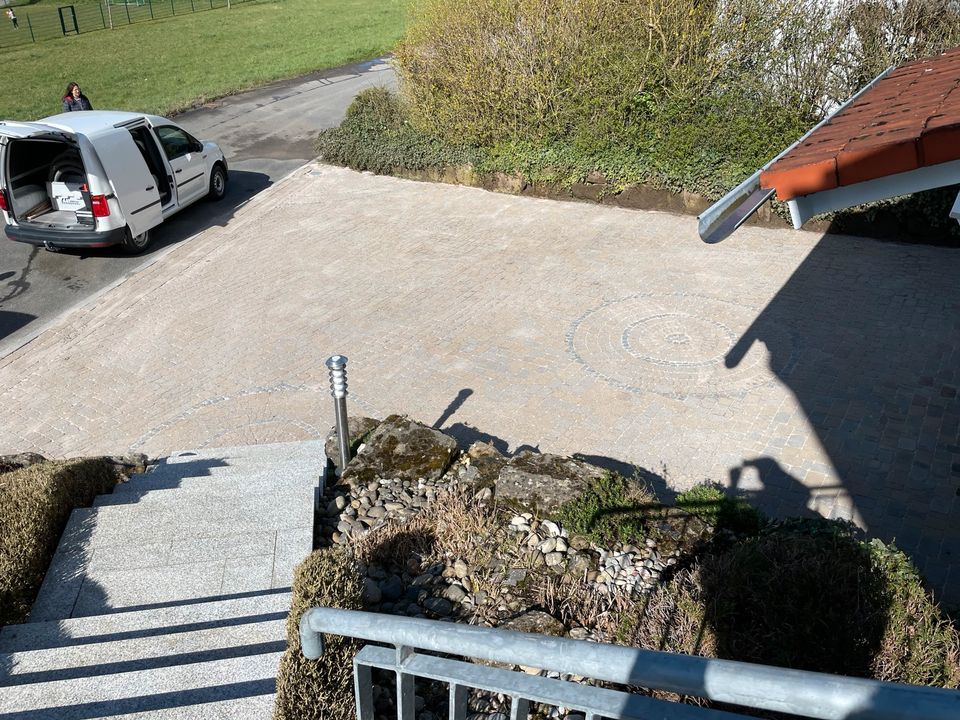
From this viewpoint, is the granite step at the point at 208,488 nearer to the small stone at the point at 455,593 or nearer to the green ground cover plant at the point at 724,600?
the green ground cover plant at the point at 724,600

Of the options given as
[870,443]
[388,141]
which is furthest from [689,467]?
[388,141]

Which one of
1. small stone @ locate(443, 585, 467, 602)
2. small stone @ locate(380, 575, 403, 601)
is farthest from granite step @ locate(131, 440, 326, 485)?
small stone @ locate(443, 585, 467, 602)

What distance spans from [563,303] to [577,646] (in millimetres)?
8464

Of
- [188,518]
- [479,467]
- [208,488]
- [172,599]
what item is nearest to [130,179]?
[208,488]

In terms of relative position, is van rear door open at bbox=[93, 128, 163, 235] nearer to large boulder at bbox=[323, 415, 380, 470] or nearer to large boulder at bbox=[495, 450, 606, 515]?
large boulder at bbox=[323, 415, 380, 470]

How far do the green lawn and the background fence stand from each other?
1138 millimetres

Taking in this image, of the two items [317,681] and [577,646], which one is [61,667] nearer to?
[317,681]

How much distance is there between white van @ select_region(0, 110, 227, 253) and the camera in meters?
11.2

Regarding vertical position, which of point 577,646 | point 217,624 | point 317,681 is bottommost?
point 217,624

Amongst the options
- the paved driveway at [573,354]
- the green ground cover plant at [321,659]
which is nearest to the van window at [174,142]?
the paved driveway at [573,354]

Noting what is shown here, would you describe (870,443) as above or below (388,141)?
below

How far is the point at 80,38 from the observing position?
32.9 m

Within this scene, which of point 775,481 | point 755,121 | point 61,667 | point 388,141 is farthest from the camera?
point 388,141

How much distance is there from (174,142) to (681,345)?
8.76 meters
